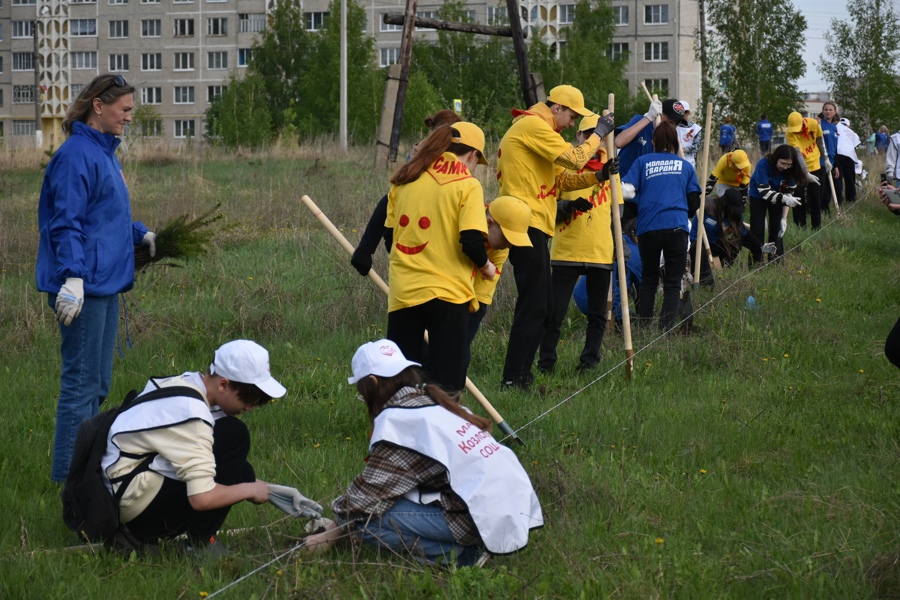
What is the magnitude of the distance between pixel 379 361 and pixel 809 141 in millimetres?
13031

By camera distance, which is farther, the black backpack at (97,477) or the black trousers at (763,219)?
the black trousers at (763,219)

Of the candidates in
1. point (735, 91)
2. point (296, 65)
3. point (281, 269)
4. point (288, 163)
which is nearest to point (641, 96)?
point (296, 65)

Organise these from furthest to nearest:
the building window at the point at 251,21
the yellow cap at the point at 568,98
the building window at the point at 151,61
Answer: the building window at the point at 151,61 < the building window at the point at 251,21 < the yellow cap at the point at 568,98

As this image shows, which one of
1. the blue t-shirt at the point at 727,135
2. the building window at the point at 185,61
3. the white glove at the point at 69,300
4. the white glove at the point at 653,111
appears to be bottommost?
the white glove at the point at 69,300

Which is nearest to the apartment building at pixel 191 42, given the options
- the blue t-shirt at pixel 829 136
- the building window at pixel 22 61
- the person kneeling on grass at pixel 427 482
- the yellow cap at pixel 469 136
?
the building window at pixel 22 61

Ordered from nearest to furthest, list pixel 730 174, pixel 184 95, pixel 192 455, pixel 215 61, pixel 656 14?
pixel 192 455
pixel 730 174
pixel 656 14
pixel 215 61
pixel 184 95

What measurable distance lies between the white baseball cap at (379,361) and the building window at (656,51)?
267 feet

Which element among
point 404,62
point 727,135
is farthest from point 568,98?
point 727,135

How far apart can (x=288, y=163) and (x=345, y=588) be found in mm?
20772

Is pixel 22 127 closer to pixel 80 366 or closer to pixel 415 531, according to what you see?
pixel 80 366

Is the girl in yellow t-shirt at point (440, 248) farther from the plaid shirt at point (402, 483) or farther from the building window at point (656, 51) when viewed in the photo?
the building window at point (656, 51)

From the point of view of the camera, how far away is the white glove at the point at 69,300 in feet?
17.6

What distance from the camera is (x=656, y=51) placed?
274ft

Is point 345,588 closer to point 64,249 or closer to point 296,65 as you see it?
point 64,249
